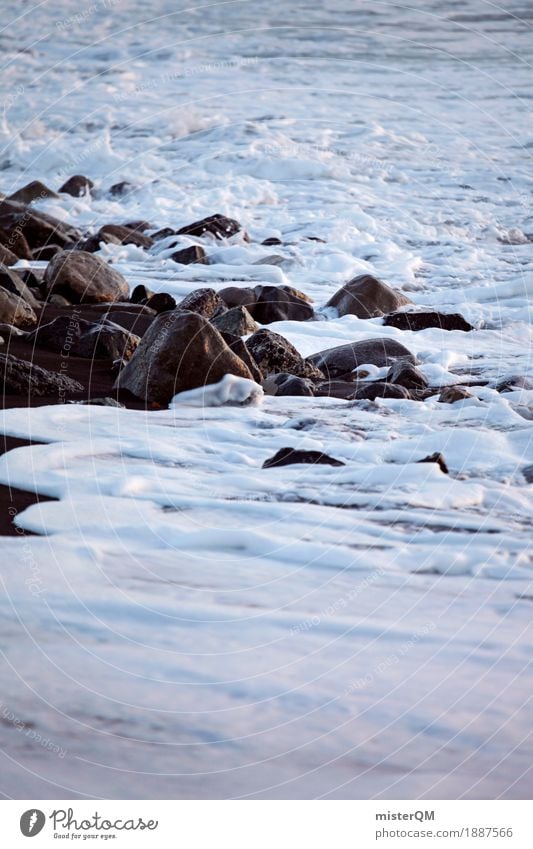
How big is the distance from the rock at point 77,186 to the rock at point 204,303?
875 cm

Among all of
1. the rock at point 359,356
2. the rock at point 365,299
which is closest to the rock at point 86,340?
the rock at point 359,356

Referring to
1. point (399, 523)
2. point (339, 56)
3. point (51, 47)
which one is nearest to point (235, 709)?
point (399, 523)

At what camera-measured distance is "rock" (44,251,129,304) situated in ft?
25.1

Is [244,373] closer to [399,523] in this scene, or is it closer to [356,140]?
[399,523]

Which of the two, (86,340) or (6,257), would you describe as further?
(6,257)

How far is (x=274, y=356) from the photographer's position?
583 cm

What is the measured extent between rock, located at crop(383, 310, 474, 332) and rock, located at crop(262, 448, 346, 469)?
3349 millimetres

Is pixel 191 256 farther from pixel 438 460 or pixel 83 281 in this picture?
pixel 438 460

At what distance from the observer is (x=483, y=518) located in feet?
12.4

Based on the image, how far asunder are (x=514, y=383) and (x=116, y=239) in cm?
628

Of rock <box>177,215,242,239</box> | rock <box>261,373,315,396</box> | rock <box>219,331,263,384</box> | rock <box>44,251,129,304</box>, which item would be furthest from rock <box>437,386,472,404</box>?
rock <box>177,215,242,239</box>

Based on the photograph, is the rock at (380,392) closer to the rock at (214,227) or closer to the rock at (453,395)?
the rock at (453,395)

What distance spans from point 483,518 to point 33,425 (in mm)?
2055

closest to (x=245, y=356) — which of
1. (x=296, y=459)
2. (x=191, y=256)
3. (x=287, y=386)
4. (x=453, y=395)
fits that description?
(x=287, y=386)
